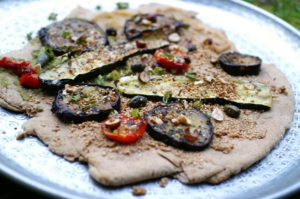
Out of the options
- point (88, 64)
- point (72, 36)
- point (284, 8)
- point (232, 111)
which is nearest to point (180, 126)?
point (232, 111)

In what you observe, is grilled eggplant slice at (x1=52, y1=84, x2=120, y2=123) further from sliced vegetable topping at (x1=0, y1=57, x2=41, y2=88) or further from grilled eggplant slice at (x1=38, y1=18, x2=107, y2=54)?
grilled eggplant slice at (x1=38, y1=18, x2=107, y2=54)

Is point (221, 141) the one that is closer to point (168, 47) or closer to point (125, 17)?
point (168, 47)

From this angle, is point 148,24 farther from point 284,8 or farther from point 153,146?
point 284,8

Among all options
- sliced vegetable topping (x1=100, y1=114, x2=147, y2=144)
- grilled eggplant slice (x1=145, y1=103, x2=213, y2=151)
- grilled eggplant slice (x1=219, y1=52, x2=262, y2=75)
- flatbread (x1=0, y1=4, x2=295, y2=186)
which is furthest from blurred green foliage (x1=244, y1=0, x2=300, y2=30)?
sliced vegetable topping (x1=100, y1=114, x2=147, y2=144)

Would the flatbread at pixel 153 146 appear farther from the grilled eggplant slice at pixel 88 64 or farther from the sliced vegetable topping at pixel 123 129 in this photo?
the grilled eggplant slice at pixel 88 64

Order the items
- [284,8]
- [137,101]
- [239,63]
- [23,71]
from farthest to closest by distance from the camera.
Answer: [284,8] < [239,63] < [23,71] < [137,101]

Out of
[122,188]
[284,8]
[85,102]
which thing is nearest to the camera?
[122,188]

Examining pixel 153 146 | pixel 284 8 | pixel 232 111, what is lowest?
pixel 284 8

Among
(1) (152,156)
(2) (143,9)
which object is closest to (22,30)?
(2) (143,9)

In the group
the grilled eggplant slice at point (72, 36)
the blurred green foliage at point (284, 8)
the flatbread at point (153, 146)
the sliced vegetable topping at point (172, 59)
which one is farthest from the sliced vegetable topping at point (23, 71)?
the blurred green foliage at point (284, 8)
